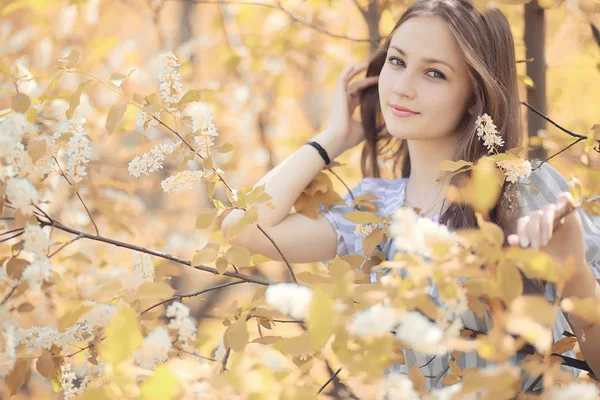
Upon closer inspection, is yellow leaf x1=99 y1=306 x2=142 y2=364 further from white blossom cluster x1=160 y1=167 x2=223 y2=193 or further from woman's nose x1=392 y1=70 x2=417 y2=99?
woman's nose x1=392 y1=70 x2=417 y2=99

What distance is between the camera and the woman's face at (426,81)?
1.12 metres

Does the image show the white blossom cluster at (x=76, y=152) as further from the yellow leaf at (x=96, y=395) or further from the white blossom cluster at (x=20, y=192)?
the yellow leaf at (x=96, y=395)

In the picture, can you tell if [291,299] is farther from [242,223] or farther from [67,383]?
[67,383]

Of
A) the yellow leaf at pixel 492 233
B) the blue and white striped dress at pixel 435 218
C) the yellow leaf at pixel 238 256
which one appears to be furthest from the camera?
the blue and white striped dress at pixel 435 218

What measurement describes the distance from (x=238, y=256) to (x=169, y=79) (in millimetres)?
290

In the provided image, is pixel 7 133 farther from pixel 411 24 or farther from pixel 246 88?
pixel 246 88

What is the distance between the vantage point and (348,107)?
1.43 meters

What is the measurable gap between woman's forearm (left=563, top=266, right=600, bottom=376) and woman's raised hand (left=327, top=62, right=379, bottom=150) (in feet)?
2.15

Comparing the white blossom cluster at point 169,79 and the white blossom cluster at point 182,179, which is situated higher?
the white blossom cluster at point 169,79

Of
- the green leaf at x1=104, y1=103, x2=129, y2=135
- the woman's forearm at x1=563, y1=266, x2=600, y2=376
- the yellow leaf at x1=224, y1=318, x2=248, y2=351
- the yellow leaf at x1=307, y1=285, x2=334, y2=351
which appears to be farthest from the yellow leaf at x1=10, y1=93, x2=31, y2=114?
the woman's forearm at x1=563, y1=266, x2=600, y2=376

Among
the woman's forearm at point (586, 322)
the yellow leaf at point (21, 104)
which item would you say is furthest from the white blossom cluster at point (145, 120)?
the woman's forearm at point (586, 322)

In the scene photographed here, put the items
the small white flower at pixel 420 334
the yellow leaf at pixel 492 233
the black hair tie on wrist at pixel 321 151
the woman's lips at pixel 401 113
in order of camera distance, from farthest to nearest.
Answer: the black hair tie on wrist at pixel 321 151 → the woman's lips at pixel 401 113 → the yellow leaf at pixel 492 233 → the small white flower at pixel 420 334

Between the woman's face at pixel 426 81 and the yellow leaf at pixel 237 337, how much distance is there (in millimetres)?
613

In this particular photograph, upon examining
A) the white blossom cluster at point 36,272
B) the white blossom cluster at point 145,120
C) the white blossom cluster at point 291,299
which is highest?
the white blossom cluster at point 145,120
